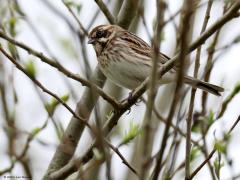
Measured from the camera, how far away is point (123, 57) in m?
6.60

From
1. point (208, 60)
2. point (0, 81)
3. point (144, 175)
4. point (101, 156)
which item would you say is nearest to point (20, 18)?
point (0, 81)

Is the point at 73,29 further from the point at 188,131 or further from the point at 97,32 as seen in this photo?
the point at 97,32

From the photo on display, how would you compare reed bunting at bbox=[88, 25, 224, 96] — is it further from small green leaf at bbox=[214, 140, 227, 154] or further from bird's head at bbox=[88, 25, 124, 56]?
small green leaf at bbox=[214, 140, 227, 154]

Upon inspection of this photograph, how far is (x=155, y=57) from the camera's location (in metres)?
2.77

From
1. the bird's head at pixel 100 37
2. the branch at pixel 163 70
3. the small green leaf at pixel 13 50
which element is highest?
the bird's head at pixel 100 37

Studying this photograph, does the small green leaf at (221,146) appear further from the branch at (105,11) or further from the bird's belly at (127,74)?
the bird's belly at (127,74)

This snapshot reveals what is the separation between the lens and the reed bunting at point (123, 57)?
20.7 ft

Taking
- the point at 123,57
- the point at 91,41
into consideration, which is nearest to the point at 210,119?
the point at 123,57

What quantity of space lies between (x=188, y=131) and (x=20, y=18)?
180cm

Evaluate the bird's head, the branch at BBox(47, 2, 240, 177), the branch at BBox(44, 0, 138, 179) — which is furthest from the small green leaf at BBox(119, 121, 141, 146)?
the bird's head

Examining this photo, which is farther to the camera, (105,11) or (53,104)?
(105,11)

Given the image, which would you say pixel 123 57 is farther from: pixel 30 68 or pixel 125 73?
pixel 30 68

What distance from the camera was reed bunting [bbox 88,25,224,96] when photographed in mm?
6324

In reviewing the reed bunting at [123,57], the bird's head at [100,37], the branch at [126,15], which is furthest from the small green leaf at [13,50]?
the bird's head at [100,37]
